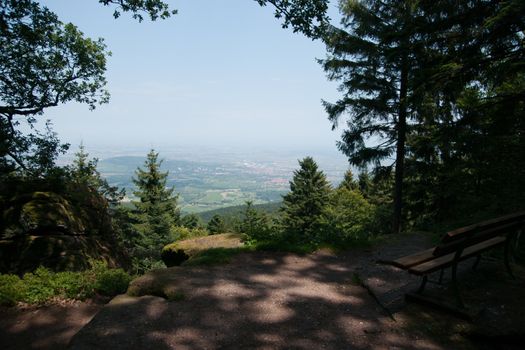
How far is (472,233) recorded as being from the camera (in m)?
4.21

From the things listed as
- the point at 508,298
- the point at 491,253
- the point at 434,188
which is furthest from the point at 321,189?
the point at 508,298

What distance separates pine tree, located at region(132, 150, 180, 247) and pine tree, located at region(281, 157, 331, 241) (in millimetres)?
12872

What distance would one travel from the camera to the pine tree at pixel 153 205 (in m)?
32.4

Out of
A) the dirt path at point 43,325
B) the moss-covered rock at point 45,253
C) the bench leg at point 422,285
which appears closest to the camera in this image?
the bench leg at point 422,285

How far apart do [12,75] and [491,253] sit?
46.8 ft

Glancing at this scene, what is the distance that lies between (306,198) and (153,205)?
52.9 feet

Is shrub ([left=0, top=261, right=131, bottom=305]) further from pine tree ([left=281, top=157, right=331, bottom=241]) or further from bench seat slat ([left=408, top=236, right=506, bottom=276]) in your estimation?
pine tree ([left=281, top=157, right=331, bottom=241])

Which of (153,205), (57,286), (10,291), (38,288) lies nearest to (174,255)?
(57,286)

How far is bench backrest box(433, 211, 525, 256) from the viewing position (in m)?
4.09

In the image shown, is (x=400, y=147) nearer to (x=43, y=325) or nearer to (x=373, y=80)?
(x=373, y=80)

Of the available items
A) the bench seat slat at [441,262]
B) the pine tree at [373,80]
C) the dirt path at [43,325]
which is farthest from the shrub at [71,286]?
the pine tree at [373,80]

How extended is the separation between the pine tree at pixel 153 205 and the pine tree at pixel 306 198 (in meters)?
12.9

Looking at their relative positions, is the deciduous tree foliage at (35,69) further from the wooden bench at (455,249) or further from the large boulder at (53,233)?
the wooden bench at (455,249)

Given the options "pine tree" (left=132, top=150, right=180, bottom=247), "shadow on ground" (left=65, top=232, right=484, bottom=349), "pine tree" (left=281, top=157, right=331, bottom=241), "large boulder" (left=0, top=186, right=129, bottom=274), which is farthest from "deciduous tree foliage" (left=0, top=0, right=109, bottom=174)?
"pine tree" (left=281, top=157, right=331, bottom=241)
